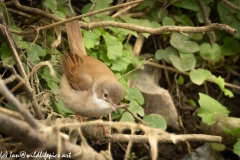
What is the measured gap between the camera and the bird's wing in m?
3.15

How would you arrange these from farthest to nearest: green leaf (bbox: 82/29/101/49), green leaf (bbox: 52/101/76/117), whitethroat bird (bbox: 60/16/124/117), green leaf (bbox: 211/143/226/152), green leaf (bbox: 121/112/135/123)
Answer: green leaf (bbox: 211/143/226/152) → green leaf (bbox: 82/29/101/49) → green leaf (bbox: 121/112/135/123) → green leaf (bbox: 52/101/76/117) → whitethroat bird (bbox: 60/16/124/117)

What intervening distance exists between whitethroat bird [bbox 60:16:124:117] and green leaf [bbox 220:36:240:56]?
5.53 feet

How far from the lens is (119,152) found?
373 centimetres

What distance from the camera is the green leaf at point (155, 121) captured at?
3545 millimetres

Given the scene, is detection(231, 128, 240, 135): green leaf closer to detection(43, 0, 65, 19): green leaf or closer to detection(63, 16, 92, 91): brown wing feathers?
detection(63, 16, 92, 91): brown wing feathers

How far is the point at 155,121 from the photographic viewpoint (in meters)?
3.59

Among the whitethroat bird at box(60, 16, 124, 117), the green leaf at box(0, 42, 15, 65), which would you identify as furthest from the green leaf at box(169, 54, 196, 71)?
the green leaf at box(0, 42, 15, 65)

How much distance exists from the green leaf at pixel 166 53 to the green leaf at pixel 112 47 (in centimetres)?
67

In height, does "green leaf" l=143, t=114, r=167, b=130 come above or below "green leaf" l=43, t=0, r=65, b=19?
below

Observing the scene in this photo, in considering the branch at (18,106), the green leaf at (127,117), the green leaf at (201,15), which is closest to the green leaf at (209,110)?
the green leaf at (127,117)

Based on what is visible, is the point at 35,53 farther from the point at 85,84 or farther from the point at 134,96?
the point at 134,96

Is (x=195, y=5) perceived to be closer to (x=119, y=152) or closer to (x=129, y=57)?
Result: (x=129, y=57)

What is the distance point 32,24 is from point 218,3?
6.92 feet

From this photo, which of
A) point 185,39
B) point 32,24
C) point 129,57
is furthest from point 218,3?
point 32,24
